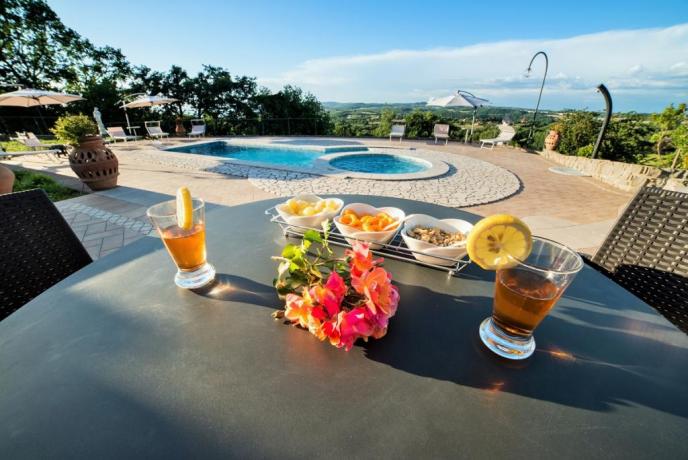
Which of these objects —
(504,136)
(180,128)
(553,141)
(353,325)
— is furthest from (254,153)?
(353,325)

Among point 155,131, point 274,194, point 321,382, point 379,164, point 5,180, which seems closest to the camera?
point 321,382

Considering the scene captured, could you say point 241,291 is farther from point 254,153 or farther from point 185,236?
point 254,153

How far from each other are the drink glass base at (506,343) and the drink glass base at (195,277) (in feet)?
2.89

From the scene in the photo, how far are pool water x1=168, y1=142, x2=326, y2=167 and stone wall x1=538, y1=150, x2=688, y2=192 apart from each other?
8.74 m

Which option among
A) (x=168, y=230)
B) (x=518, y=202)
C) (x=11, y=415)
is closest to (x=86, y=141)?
(x=168, y=230)

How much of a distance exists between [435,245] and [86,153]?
22.1 ft

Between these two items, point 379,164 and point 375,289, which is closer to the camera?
point 375,289

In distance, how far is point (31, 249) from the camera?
114 cm

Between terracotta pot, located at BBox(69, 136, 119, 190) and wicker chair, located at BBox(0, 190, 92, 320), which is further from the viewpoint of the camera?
terracotta pot, located at BBox(69, 136, 119, 190)

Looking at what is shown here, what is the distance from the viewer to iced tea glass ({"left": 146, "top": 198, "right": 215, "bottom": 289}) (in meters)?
0.90

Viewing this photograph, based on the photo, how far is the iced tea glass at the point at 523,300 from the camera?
67 cm

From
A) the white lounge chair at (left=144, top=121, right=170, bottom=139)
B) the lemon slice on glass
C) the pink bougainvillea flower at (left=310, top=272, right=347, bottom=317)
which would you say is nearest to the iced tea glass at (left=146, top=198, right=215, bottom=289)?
the pink bougainvillea flower at (left=310, top=272, right=347, bottom=317)

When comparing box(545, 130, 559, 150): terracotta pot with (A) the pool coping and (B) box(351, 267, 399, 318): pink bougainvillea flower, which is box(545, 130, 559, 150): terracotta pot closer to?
(A) the pool coping

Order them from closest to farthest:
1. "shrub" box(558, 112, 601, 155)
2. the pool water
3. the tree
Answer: the tree < "shrub" box(558, 112, 601, 155) < the pool water
